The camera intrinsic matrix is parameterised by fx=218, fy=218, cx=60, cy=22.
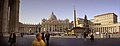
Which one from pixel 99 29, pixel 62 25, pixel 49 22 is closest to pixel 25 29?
pixel 49 22

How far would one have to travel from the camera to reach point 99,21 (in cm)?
18338

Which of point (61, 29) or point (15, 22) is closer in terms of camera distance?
point (15, 22)

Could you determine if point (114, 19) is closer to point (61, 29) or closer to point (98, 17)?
point (98, 17)

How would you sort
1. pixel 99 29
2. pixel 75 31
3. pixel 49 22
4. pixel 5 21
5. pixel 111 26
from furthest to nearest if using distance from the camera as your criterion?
pixel 49 22
pixel 99 29
pixel 111 26
pixel 75 31
pixel 5 21

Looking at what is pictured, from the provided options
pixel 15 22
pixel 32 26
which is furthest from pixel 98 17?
pixel 15 22

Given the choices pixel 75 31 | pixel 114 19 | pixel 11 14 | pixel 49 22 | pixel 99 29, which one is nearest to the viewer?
pixel 11 14

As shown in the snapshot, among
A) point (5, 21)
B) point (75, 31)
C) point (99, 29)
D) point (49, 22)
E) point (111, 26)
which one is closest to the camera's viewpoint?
point (5, 21)

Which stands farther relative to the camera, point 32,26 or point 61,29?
point 61,29

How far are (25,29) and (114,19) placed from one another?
7053cm

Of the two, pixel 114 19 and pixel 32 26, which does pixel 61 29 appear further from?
pixel 114 19

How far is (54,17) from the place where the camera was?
616 ft

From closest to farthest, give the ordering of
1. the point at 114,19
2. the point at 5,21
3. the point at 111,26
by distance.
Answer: the point at 5,21, the point at 111,26, the point at 114,19

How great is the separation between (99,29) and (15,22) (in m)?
121

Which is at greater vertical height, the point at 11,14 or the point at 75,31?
the point at 11,14
